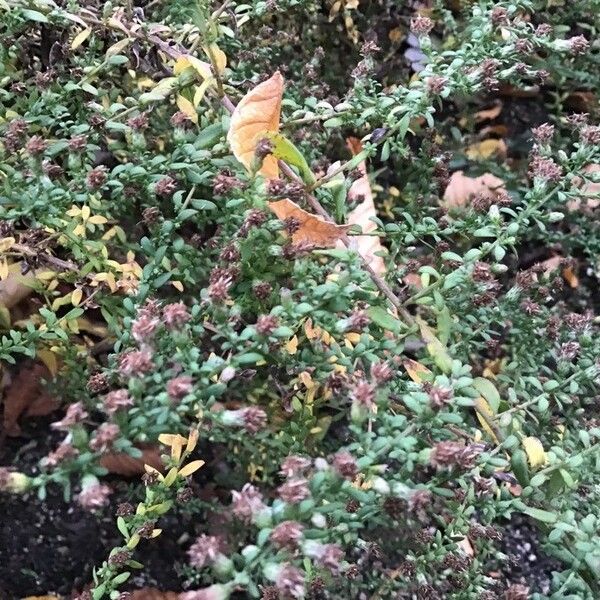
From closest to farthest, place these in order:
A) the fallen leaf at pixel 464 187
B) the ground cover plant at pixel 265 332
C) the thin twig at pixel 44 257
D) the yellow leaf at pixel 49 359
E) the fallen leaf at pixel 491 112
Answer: the ground cover plant at pixel 265 332
the thin twig at pixel 44 257
the yellow leaf at pixel 49 359
the fallen leaf at pixel 464 187
the fallen leaf at pixel 491 112

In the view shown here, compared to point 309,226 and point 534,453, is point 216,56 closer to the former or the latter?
point 309,226

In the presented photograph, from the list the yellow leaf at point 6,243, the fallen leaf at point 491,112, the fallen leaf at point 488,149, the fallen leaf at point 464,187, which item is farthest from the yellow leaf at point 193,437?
the fallen leaf at point 491,112

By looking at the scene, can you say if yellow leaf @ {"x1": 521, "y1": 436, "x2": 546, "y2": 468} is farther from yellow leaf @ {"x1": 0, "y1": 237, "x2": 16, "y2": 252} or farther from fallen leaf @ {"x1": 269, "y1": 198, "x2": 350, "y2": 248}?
yellow leaf @ {"x1": 0, "y1": 237, "x2": 16, "y2": 252}

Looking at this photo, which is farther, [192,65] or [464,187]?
[464,187]

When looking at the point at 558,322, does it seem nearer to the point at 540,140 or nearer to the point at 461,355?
the point at 461,355

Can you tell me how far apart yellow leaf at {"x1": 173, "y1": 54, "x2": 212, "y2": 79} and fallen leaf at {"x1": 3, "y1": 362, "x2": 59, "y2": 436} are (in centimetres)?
73

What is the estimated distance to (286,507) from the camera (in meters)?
0.83

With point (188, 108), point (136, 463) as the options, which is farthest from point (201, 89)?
point (136, 463)

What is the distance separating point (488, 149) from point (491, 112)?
0.16 m

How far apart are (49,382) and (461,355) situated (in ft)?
2.57

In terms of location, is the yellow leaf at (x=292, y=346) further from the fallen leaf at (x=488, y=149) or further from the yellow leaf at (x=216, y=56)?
the fallen leaf at (x=488, y=149)

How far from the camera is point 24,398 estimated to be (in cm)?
170

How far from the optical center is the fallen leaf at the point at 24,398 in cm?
168

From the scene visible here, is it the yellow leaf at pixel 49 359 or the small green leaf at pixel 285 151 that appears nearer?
the small green leaf at pixel 285 151
